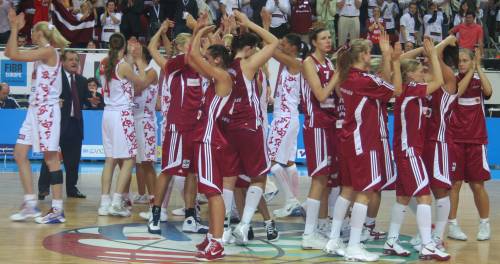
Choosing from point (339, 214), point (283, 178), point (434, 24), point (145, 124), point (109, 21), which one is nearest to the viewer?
point (339, 214)

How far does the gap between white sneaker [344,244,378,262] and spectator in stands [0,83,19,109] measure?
1014cm

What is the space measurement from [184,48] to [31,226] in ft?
8.34

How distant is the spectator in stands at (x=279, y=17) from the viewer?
21.3m

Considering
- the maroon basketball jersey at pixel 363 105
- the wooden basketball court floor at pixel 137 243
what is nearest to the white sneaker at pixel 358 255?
the wooden basketball court floor at pixel 137 243

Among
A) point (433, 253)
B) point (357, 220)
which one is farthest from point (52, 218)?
point (433, 253)

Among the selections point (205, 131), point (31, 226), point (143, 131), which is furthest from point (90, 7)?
point (205, 131)

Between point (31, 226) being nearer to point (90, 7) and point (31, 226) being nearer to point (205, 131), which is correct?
point (205, 131)

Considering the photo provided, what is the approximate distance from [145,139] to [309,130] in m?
2.69

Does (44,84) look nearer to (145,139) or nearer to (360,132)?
(145,139)

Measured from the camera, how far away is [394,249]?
9172 millimetres

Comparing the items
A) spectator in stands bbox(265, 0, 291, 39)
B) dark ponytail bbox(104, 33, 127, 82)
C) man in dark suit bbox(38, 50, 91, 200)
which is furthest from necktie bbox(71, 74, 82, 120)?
spectator in stands bbox(265, 0, 291, 39)

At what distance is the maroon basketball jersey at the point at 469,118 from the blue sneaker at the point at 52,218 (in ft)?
14.4

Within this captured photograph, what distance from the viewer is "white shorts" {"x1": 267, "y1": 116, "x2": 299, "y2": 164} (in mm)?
11602

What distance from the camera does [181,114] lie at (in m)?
10.2
